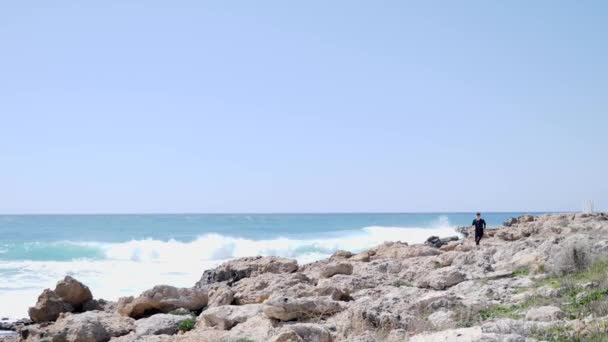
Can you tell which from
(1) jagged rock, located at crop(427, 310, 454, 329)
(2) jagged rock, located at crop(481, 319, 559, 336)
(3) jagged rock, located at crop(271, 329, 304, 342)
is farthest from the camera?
(1) jagged rock, located at crop(427, 310, 454, 329)

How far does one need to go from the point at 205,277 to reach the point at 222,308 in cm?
522

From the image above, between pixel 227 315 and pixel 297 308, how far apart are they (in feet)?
5.96

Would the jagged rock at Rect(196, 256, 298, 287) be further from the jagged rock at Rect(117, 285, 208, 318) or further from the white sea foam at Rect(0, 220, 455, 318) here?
the white sea foam at Rect(0, 220, 455, 318)

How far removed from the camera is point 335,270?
15.2 m

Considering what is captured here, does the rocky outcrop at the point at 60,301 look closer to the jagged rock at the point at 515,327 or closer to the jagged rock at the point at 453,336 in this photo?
the jagged rock at the point at 453,336

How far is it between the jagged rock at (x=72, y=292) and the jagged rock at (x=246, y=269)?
→ 3.03 metres

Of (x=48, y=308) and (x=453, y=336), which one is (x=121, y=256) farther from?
(x=453, y=336)

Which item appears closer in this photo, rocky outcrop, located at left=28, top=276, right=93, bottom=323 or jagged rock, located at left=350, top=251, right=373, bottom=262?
rocky outcrop, located at left=28, top=276, right=93, bottom=323

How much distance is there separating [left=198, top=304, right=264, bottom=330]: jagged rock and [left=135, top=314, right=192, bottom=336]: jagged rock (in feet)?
1.68

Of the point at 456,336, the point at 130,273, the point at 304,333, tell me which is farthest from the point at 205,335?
the point at 130,273

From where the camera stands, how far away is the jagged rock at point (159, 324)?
11.9 metres

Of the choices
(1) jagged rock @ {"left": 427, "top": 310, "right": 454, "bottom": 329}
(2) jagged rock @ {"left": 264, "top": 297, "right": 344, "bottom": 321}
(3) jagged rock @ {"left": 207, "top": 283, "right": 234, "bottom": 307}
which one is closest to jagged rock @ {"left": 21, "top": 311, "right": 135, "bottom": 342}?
(3) jagged rock @ {"left": 207, "top": 283, "right": 234, "bottom": 307}

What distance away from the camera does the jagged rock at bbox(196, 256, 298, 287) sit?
648 inches

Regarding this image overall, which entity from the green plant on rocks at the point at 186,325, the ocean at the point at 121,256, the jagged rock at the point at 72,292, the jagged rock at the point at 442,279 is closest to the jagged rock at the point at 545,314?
the jagged rock at the point at 442,279
